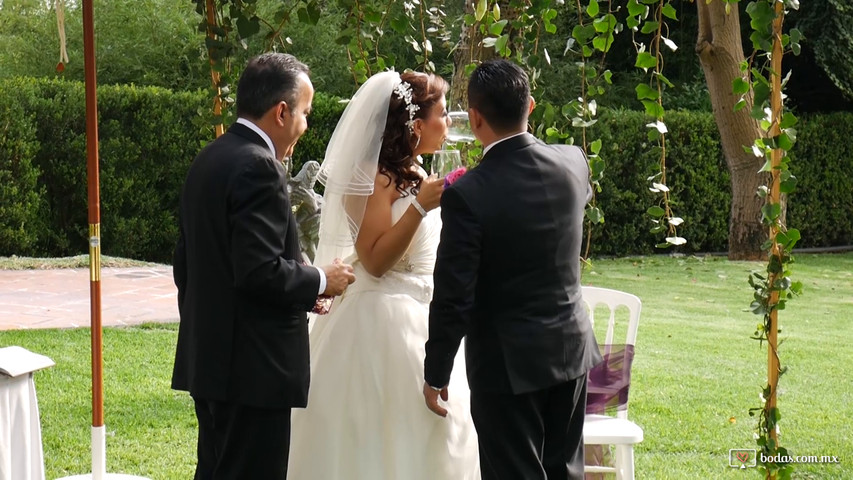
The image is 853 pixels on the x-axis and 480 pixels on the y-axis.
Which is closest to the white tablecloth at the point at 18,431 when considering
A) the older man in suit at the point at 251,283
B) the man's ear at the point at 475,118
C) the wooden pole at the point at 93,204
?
the wooden pole at the point at 93,204

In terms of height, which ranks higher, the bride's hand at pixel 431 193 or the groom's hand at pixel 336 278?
A: the bride's hand at pixel 431 193

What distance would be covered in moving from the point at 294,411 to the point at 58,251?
9.27 metres

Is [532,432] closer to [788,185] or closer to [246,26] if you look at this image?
[788,185]

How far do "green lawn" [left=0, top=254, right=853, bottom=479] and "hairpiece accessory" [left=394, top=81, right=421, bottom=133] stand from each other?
7.52ft

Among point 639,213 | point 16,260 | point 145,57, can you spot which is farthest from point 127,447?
point 145,57

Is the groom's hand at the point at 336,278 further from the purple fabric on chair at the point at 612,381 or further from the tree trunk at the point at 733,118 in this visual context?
the tree trunk at the point at 733,118

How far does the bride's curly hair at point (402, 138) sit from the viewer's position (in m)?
3.19

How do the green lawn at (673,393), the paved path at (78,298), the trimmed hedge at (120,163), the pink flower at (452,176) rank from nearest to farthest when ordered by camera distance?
the pink flower at (452,176)
the green lawn at (673,393)
the paved path at (78,298)
the trimmed hedge at (120,163)

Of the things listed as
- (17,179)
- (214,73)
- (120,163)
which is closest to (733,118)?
(120,163)

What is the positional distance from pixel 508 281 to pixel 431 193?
1.51 ft

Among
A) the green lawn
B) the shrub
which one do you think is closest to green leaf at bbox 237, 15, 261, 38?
the green lawn

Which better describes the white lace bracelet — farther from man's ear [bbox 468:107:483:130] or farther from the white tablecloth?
the white tablecloth

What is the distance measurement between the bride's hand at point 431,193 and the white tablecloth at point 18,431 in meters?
1.49

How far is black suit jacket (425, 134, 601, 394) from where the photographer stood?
2.55 meters
